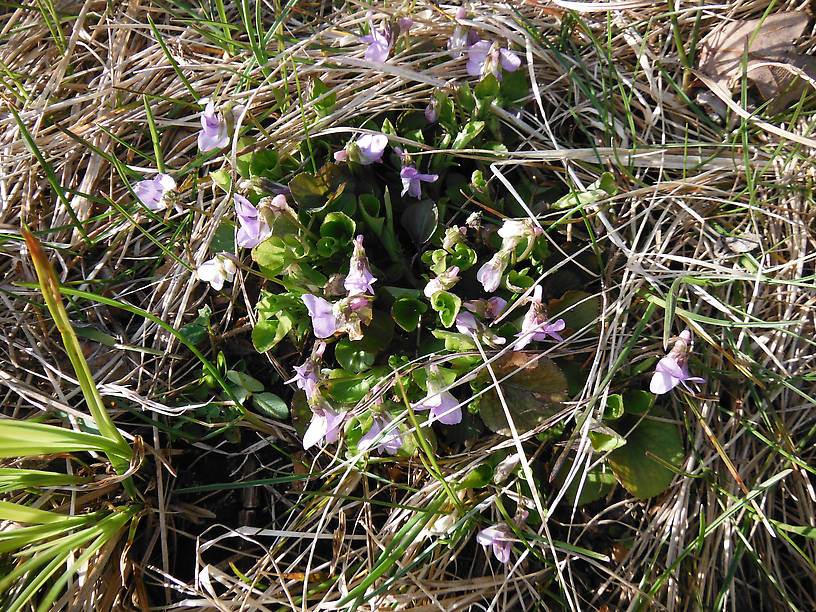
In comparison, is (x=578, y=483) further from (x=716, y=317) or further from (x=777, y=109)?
(x=777, y=109)

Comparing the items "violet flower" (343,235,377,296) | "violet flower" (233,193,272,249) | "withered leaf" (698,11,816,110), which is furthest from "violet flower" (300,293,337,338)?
"withered leaf" (698,11,816,110)

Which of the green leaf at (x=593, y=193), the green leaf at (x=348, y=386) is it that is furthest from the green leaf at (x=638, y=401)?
the green leaf at (x=348, y=386)

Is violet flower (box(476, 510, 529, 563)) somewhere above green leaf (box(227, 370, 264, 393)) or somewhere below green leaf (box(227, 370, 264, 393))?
below

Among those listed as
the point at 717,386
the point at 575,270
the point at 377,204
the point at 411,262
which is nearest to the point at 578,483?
the point at 717,386

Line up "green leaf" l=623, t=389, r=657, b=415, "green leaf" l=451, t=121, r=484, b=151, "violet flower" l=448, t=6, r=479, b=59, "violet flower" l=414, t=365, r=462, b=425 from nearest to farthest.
→ "violet flower" l=414, t=365, r=462, b=425 < "green leaf" l=623, t=389, r=657, b=415 < "green leaf" l=451, t=121, r=484, b=151 < "violet flower" l=448, t=6, r=479, b=59

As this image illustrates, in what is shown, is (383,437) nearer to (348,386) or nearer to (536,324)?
(348,386)

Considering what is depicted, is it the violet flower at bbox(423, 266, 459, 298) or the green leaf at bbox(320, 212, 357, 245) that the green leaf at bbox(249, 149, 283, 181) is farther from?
the violet flower at bbox(423, 266, 459, 298)

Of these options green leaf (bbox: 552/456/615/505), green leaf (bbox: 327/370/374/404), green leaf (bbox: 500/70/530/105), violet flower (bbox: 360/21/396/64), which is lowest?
green leaf (bbox: 552/456/615/505)

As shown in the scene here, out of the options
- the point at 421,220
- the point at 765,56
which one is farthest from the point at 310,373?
the point at 765,56
